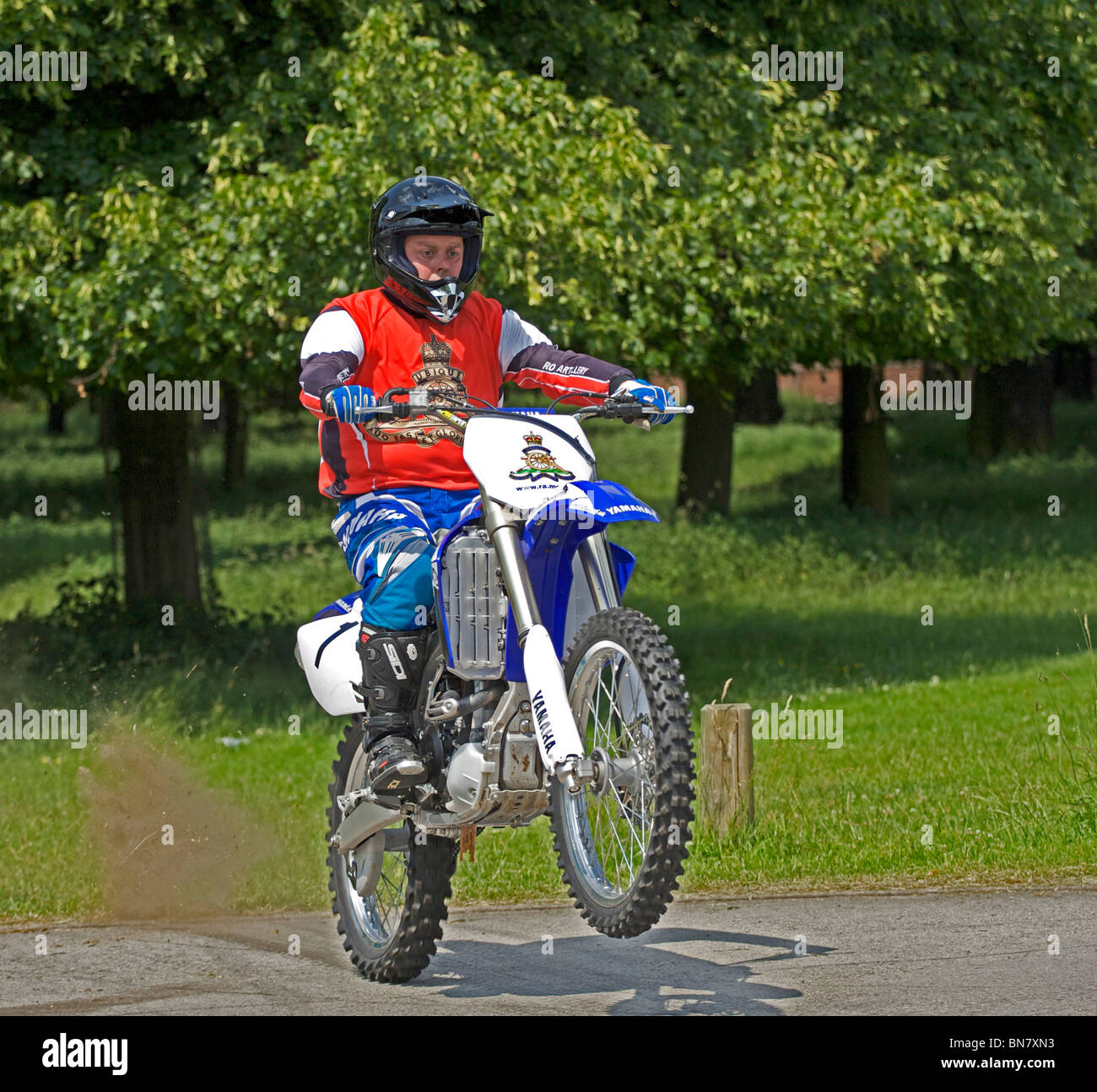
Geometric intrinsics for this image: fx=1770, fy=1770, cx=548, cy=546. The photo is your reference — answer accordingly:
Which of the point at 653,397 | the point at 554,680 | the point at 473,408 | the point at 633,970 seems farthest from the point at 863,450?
the point at 554,680

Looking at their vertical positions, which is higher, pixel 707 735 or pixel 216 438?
pixel 216 438

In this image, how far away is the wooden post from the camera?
8.70 m

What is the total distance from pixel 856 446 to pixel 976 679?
11881 mm

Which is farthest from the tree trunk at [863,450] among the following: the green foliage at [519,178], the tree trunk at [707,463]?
the green foliage at [519,178]

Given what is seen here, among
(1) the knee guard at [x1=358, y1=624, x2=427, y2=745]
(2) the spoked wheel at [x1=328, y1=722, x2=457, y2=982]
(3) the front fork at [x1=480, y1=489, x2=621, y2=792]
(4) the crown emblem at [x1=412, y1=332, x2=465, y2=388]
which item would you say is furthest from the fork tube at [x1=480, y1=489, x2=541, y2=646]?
(2) the spoked wheel at [x1=328, y1=722, x2=457, y2=982]

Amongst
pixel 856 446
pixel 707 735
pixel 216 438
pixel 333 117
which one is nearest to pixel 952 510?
pixel 856 446

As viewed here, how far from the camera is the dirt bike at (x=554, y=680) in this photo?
5227 mm

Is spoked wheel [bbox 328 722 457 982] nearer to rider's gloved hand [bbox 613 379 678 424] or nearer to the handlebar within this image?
the handlebar

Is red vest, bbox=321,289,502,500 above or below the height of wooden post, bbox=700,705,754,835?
above

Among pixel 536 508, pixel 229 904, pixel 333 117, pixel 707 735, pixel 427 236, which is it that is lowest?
pixel 229 904

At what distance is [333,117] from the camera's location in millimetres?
12547

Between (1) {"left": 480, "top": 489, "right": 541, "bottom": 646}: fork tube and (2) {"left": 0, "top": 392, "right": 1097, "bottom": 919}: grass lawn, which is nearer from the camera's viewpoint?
(1) {"left": 480, "top": 489, "right": 541, "bottom": 646}: fork tube

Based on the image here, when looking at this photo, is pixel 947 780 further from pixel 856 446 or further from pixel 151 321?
pixel 856 446

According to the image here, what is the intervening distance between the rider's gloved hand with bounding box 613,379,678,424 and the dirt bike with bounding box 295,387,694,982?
4 centimetres
